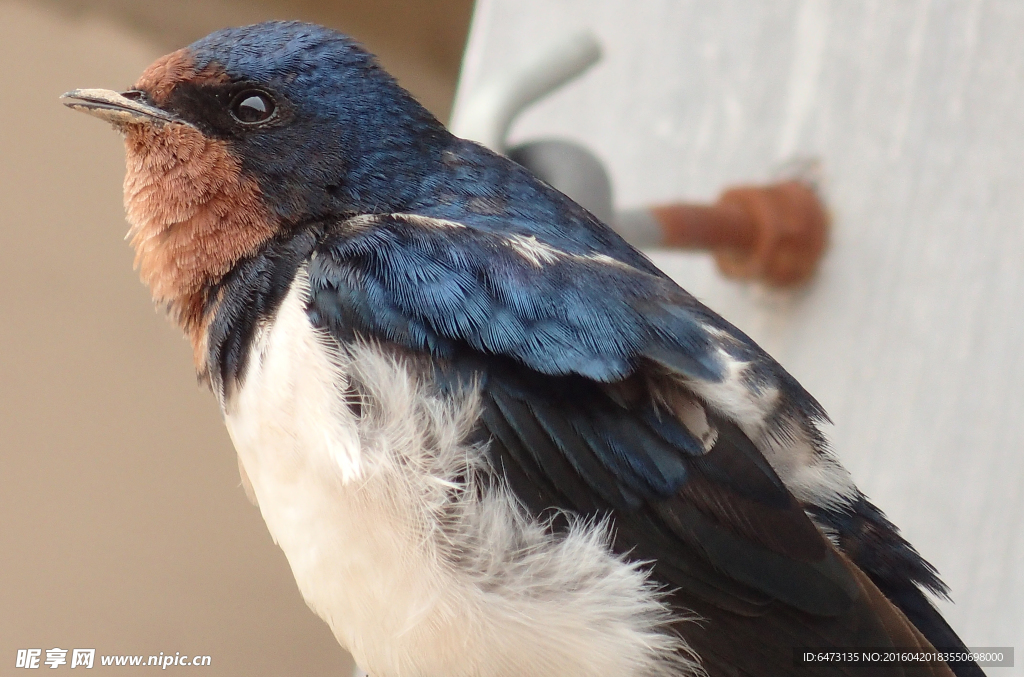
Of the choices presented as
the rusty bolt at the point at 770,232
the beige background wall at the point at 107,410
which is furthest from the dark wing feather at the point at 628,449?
the beige background wall at the point at 107,410

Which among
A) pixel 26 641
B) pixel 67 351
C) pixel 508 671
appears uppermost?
pixel 508 671

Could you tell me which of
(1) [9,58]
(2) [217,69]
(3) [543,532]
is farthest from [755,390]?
(1) [9,58]

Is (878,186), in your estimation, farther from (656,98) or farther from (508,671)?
(508,671)

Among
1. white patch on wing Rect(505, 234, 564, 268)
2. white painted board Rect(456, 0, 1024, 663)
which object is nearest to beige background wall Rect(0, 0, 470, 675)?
white painted board Rect(456, 0, 1024, 663)

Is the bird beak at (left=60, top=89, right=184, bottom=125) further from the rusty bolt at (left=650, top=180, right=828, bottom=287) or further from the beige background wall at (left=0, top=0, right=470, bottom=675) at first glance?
the beige background wall at (left=0, top=0, right=470, bottom=675)

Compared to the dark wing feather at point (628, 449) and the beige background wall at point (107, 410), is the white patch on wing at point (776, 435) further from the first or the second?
the beige background wall at point (107, 410)

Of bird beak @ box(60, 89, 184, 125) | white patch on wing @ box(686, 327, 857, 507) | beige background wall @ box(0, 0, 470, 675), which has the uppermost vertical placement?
bird beak @ box(60, 89, 184, 125)

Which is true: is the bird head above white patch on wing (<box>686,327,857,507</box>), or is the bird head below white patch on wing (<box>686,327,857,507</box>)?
above
